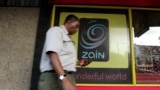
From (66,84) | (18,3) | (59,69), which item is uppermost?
(18,3)

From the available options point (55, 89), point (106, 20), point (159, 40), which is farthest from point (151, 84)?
point (55, 89)

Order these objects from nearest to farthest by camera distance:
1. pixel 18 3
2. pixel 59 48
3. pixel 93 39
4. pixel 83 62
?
pixel 59 48
pixel 83 62
pixel 93 39
pixel 18 3

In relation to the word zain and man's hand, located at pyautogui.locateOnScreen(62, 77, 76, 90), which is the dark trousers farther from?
the word zain

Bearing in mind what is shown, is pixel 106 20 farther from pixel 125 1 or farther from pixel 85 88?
pixel 85 88

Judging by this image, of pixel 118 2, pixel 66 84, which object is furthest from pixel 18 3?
pixel 66 84

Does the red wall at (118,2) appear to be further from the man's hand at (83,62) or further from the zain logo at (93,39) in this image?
the man's hand at (83,62)

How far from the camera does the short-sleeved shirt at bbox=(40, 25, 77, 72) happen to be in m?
3.14

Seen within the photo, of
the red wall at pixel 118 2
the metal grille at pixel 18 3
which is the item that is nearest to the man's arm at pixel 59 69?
the red wall at pixel 118 2

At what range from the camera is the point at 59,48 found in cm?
315

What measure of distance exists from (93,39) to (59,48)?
178 cm

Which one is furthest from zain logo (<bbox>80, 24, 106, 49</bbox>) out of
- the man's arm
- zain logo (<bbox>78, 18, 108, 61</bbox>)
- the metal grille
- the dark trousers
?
the man's arm

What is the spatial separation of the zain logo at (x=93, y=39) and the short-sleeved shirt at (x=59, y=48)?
4.55 ft

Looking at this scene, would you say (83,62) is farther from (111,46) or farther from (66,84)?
(66,84)

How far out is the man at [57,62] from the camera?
3031mm
